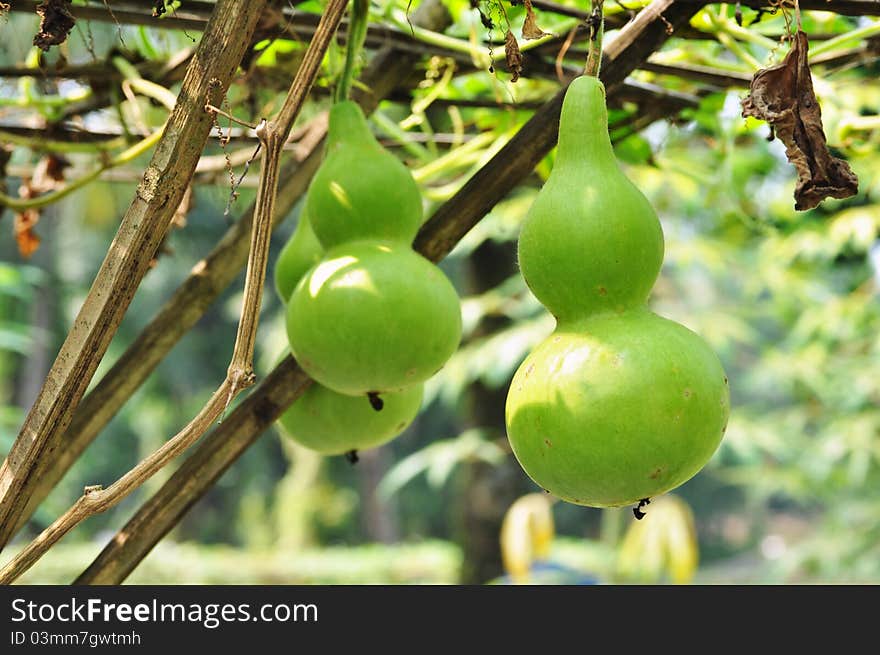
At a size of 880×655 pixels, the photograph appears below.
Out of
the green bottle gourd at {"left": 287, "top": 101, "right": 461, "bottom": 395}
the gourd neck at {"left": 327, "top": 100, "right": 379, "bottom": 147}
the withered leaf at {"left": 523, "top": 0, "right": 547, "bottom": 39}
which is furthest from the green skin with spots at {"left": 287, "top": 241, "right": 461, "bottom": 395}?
the withered leaf at {"left": 523, "top": 0, "right": 547, "bottom": 39}

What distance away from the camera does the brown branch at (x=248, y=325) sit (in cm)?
68

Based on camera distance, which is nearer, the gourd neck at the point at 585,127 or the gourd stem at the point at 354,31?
the gourd neck at the point at 585,127

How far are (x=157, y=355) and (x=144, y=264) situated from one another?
18.3 inches

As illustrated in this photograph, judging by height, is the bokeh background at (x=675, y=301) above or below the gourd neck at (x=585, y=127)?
above

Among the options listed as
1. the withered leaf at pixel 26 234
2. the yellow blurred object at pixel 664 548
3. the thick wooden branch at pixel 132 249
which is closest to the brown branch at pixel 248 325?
the thick wooden branch at pixel 132 249

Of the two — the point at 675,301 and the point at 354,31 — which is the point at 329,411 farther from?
the point at 675,301

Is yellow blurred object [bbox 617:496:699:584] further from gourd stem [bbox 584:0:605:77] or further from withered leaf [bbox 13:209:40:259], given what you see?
gourd stem [bbox 584:0:605:77]

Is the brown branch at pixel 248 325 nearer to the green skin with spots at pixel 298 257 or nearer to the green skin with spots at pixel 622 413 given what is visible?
the green skin with spots at pixel 622 413

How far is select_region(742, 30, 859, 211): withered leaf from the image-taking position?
740 mm

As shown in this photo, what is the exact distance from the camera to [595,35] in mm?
728

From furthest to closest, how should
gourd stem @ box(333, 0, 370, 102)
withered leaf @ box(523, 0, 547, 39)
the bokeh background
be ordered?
1. the bokeh background
2. gourd stem @ box(333, 0, 370, 102)
3. withered leaf @ box(523, 0, 547, 39)

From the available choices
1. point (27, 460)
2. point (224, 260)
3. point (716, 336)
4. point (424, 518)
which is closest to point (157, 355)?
point (224, 260)

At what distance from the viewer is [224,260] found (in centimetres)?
118

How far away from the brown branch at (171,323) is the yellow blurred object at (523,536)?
2444 mm
